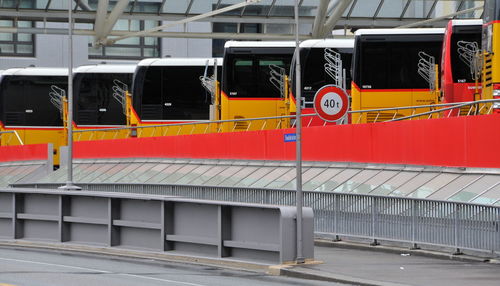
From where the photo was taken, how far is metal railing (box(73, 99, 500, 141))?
83.3 ft

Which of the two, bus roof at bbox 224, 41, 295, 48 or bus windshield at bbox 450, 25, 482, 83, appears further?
bus roof at bbox 224, 41, 295, 48

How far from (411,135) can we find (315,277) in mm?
8568

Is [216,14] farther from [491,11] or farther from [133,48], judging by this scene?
[491,11]

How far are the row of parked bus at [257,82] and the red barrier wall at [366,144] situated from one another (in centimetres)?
166

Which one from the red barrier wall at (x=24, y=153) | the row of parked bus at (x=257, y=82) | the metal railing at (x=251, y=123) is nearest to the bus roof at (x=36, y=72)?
the row of parked bus at (x=257, y=82)

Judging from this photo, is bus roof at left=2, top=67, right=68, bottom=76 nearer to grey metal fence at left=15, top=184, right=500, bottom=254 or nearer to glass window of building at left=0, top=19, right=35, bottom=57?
glass window of building at left=0, top=19, right=35, bottom=57

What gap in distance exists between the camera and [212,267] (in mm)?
20312

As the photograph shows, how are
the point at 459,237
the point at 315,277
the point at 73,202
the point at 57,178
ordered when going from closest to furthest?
1. the point at 315,277
2. the point at 459,237
3. the point at 73,202
4. the point at 57,178

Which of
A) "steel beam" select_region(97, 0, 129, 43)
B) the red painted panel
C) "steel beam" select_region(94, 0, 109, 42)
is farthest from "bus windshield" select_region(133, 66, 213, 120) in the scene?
the red painted panel

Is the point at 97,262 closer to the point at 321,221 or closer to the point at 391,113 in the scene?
the point at 321,221

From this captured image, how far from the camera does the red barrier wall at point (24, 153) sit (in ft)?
149

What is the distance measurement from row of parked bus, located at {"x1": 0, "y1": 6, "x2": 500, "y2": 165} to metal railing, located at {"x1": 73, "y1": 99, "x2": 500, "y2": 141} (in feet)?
0.39

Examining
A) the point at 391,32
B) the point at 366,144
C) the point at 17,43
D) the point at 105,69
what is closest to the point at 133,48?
the point at 17,43

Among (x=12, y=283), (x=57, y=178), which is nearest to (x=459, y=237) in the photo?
(x=12, y=283)
